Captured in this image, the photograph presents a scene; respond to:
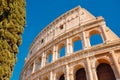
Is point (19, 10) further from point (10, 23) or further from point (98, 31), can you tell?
point (98, 31)

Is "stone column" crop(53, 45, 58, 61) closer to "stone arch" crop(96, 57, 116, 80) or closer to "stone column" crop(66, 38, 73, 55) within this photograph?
"stone column" crop(66, 38, 73, 55)

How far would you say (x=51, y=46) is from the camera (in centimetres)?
1939

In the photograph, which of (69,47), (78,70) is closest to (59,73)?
(78,70)

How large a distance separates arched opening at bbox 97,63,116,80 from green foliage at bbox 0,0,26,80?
8356 millimetres

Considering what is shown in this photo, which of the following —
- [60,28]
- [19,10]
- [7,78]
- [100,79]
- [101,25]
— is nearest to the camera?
[7,78]

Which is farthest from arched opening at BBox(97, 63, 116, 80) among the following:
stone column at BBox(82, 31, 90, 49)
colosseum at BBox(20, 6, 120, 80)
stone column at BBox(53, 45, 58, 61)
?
stone column at BBox(53, 45, 58, 61)

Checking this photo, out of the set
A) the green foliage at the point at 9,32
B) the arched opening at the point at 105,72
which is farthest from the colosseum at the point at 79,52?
the green foliage at the point at 9,32

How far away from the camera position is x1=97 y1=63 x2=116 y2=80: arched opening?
13066mm

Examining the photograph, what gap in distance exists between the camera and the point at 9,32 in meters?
7.71

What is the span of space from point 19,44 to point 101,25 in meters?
10.4

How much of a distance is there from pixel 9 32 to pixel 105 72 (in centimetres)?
933

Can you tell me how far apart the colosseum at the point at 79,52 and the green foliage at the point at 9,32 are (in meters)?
7.57

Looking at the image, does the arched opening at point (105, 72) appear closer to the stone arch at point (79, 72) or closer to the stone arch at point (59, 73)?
the stone arch at point (79, 72)

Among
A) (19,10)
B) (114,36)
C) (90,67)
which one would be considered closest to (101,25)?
(114,36)
